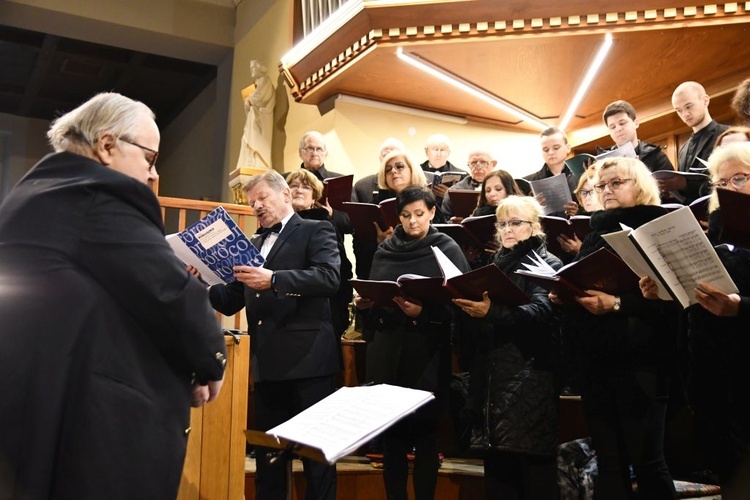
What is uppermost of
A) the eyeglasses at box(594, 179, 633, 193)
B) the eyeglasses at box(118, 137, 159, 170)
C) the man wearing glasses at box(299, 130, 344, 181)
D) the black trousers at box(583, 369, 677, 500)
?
the man wearing glasses at box(299, 130, 344, 181)

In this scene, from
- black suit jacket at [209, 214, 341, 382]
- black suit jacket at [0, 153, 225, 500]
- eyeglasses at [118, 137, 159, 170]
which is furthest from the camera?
black suit jacket at [209, 214, 341, 382]

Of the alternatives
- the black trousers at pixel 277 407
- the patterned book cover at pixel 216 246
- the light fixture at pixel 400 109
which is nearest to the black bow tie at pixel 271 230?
the patterned book cover at pixel 216 246

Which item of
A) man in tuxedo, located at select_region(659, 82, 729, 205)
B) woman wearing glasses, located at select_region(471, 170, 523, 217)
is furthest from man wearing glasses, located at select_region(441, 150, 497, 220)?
man in tuxedo, located at select_region(659, 82, 729, 205)

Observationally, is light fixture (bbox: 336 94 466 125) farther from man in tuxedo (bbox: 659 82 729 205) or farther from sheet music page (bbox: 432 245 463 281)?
sheet music page (bbox: 432 245 463 281)

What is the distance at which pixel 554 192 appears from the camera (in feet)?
11.5

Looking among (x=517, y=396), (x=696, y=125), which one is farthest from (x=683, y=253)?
(x=696, y=125)

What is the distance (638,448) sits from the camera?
231 cm

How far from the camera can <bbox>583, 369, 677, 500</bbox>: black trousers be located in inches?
90.7

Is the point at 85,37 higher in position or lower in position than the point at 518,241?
higher

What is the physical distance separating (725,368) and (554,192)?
5.34 ft

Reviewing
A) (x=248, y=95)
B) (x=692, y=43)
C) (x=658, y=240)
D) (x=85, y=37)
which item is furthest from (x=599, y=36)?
(x=85, y=37)

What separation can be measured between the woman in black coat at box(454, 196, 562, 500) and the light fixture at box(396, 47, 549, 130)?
2993 millimetres

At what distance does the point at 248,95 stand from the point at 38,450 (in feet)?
21.2

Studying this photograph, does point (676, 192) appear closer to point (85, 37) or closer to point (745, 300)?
point (745, 300)
